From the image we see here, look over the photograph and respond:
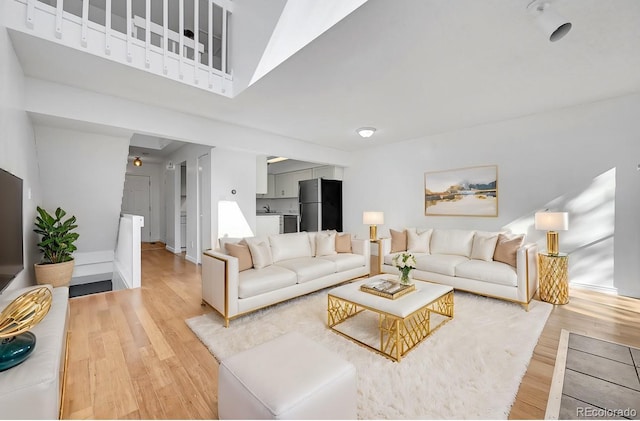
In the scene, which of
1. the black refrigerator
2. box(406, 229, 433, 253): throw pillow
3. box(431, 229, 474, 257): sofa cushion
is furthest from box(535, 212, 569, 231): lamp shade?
the black refrigerator

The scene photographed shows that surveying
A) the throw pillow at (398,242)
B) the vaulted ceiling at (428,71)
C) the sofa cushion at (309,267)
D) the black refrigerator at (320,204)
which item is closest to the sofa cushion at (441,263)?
the throw pillow at (398,242)

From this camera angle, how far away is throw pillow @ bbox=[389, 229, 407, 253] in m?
4.43

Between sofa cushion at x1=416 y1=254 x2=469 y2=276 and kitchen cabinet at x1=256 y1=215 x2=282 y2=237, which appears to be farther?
kitchen cabinet at x1=256 y1=215 x2=282 y2=237

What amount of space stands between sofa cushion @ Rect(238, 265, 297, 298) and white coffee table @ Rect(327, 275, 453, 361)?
0.66 metres

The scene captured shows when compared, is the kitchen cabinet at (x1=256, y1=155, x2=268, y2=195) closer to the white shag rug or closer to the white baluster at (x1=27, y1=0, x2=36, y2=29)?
the white shag rug

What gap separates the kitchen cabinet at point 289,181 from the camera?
7.36 meters

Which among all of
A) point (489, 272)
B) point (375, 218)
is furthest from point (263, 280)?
point (375, 218)

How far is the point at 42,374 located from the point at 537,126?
5.59 metres

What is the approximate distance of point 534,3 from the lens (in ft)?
6.05

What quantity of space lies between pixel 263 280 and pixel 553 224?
355 cm

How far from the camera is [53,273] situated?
3512 millimetres

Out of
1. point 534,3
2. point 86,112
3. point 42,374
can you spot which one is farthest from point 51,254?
point 534,3

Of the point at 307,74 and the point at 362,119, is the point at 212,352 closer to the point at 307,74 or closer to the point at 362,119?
the point at 307,74

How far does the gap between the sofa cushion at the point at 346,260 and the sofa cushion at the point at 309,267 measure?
0.10 meters
